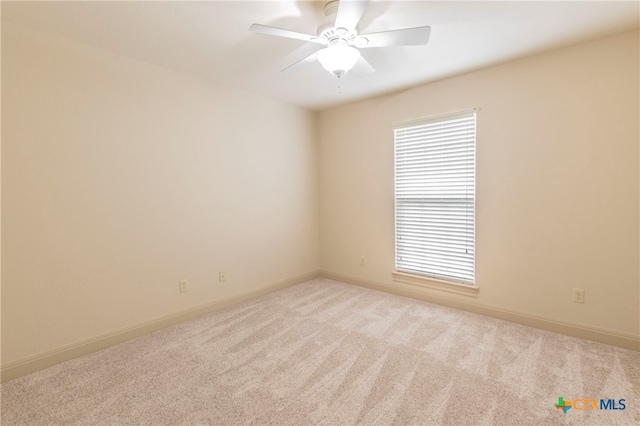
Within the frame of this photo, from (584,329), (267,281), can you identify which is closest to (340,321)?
(267,281)

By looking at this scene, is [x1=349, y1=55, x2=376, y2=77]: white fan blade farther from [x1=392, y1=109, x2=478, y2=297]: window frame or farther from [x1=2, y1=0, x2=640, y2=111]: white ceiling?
[x1=392, y1=109, x2=478, y2=297]: window frame

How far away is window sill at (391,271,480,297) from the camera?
9.99 ft

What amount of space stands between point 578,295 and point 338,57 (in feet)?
9.02

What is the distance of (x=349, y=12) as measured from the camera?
163cm

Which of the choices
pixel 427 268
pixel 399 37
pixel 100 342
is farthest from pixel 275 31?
pixel 427 268

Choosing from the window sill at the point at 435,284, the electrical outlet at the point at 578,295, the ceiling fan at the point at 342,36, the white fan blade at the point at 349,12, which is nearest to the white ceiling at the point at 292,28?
the ceiling fan at the point at 342,36

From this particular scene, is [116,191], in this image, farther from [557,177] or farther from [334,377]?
[557,177]

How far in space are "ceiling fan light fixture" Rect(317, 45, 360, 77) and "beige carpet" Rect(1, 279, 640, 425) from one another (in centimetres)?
210

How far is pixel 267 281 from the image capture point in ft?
12.2

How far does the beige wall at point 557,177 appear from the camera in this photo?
2277mm

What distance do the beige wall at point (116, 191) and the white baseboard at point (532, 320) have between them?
1.72 metres

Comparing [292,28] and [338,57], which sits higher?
[292,28]

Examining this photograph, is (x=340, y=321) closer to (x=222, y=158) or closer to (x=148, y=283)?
(x=148, y=283)

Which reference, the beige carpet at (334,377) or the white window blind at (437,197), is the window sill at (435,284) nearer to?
the white window blind at (437,197)
